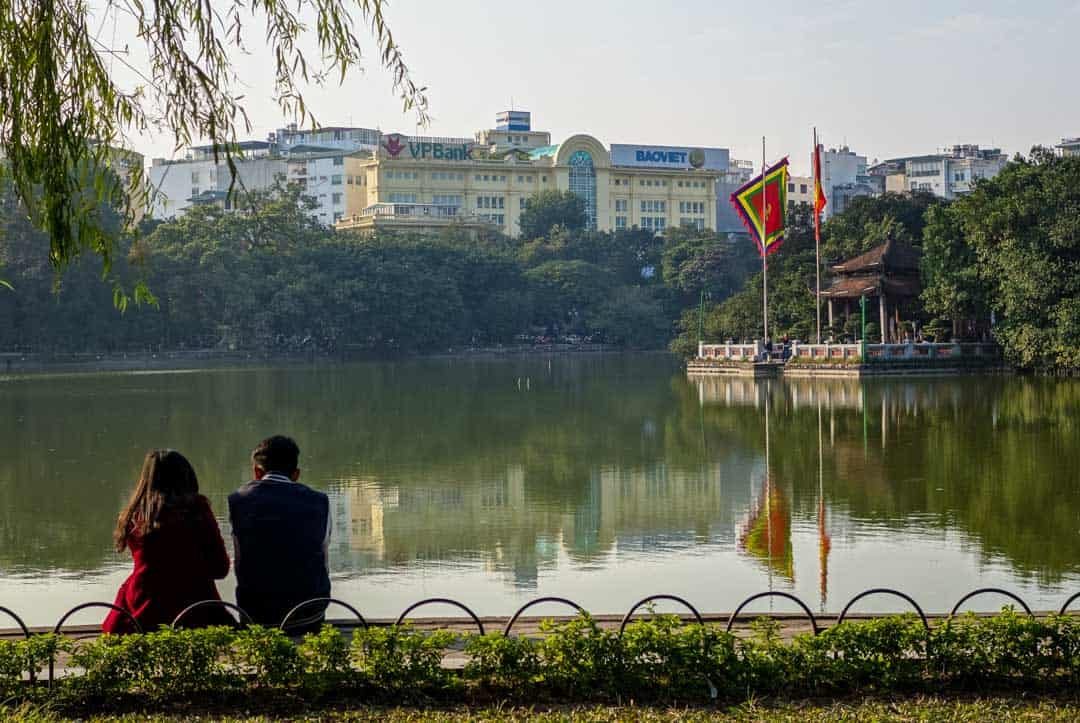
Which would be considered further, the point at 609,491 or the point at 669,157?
the point at 669,157

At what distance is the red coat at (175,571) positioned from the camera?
614 cm

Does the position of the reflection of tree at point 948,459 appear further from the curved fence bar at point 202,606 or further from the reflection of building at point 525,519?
the curved fence bar at point 202,606

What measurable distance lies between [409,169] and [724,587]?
92.6 m

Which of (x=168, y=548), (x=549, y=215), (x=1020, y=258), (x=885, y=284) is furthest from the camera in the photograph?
(x=549, y=215)

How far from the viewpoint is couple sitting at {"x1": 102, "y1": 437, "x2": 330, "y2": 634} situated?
6.08 m

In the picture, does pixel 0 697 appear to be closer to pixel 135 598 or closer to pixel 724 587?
pixel 135 598

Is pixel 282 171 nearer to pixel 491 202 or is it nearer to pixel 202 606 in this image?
pixel 491 202

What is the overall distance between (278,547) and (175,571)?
490 millimetres

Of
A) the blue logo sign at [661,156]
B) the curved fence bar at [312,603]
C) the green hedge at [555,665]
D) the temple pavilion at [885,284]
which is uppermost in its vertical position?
the blue logo sign at [661,156]

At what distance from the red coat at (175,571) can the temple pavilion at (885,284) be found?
43.4 meters

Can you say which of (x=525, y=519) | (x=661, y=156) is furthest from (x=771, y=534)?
(x=661, y=156)

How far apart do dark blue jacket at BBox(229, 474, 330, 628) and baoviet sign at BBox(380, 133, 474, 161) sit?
93685mm

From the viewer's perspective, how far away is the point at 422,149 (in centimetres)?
10081

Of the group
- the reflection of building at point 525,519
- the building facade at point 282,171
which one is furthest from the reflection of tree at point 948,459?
the building facade at point 282,171
